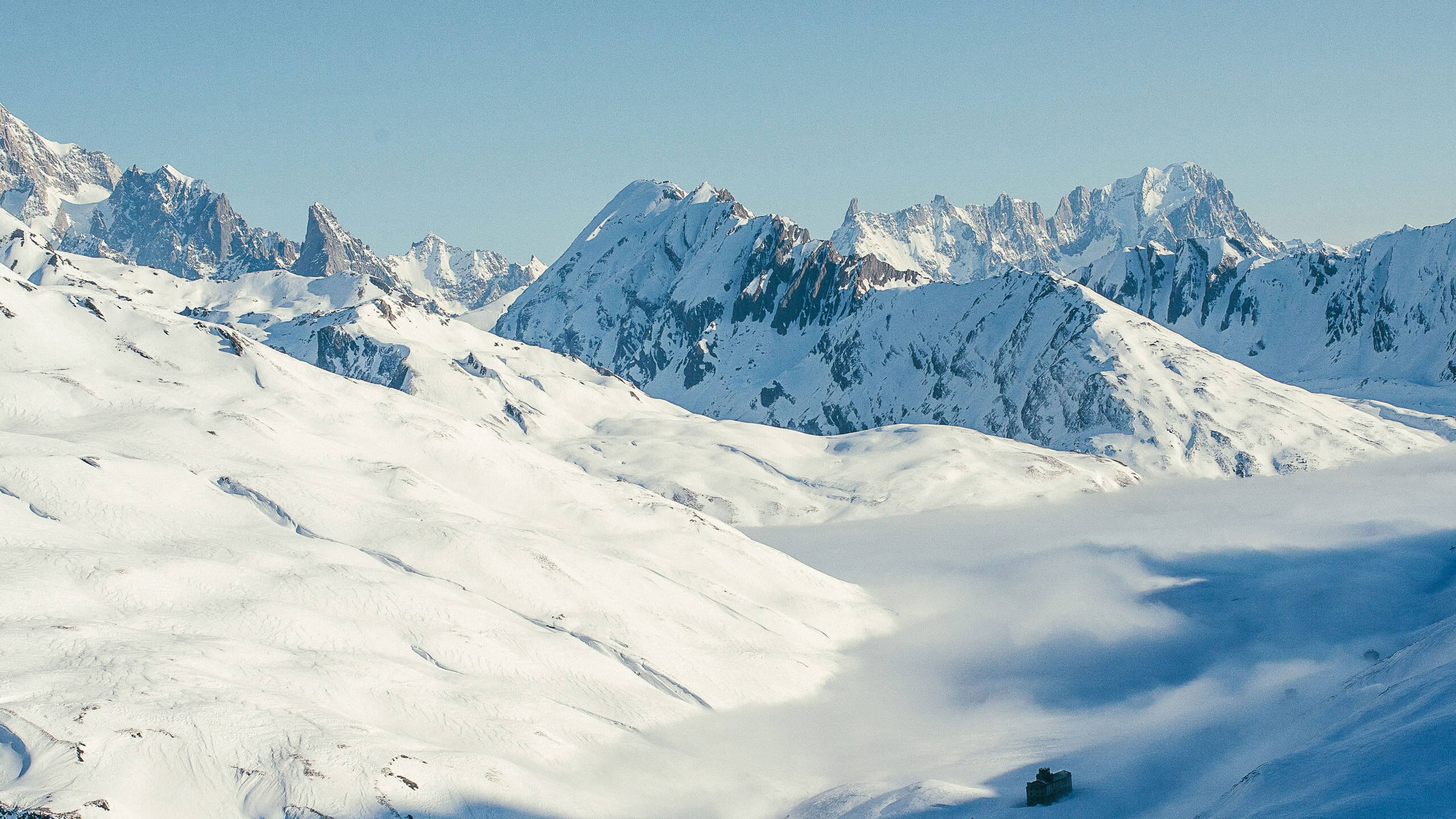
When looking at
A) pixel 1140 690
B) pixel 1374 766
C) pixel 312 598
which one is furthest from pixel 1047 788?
pixel 312 598

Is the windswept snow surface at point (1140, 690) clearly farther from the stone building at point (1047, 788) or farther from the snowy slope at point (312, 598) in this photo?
the snowy slope at point (312, 598)

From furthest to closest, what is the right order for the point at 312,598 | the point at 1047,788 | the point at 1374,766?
the point at 312,598 → the point at 1047,788 → the point at 1374,766

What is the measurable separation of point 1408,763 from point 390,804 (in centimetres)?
5216

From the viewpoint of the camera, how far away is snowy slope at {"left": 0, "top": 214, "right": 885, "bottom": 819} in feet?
209

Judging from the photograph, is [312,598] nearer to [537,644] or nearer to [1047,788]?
[537,644]

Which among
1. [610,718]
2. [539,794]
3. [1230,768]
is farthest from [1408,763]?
[610,718]

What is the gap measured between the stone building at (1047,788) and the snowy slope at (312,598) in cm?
2919

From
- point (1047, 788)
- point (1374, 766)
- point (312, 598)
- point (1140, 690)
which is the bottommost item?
point (312, 598)

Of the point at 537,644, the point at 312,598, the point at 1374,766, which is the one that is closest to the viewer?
the point at 1374,766

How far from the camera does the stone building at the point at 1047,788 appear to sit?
66.4m

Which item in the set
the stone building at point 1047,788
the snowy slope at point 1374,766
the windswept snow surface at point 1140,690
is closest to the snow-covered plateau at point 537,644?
the snowy slope at point 1374,766

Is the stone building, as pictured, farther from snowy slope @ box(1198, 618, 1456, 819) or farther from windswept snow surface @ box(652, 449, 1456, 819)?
snowy slope @ box(1198, 618, 1456, 819)

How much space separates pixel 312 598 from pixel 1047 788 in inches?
2413

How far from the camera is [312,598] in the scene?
91.9 metres
